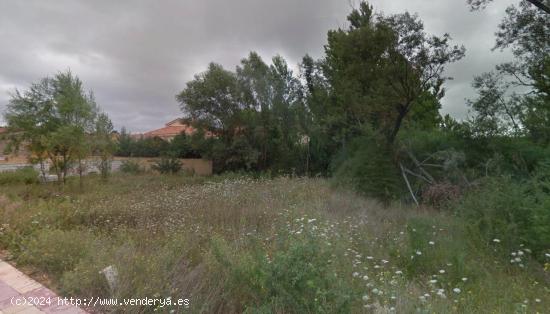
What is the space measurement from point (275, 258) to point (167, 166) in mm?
14946

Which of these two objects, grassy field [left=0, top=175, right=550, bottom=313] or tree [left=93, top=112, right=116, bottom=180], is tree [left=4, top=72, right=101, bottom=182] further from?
grassy field [left=0, top=175, right=550, bottom=313]

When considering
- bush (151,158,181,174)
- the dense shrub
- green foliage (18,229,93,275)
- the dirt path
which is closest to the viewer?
the dirt path

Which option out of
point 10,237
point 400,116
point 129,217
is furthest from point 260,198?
point 400,116

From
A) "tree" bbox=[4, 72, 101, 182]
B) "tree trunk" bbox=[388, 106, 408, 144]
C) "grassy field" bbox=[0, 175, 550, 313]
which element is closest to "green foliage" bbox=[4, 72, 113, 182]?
"tree" bbox=[4, 72, 101, 182]

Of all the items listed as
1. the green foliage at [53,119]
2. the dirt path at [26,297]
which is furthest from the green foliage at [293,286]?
the green foliage at [53,119]

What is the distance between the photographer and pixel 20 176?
35.5ft

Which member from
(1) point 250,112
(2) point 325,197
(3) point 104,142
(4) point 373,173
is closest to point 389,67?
(4) point 373,173

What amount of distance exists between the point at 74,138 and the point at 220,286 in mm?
10115

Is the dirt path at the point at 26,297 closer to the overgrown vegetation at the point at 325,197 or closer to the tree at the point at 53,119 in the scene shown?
the overgrown vegetation at the point at 325,197

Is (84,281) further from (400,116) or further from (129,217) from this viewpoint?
(400,116)

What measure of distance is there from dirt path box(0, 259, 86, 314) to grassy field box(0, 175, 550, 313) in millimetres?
145

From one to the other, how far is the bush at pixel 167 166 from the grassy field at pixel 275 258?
987cm

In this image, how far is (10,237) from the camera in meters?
4.07

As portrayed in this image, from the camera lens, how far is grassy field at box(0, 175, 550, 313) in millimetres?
2172
